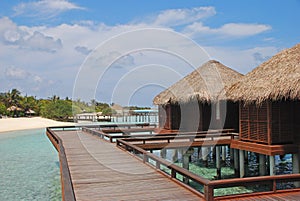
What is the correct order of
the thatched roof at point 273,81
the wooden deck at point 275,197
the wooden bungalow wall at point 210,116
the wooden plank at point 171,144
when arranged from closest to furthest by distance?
the wooden deck at point 275,197 < the thatched roof at point 273,81 < the wooden plank at point 171,144 < the wooden bungalow wall at point 210,116

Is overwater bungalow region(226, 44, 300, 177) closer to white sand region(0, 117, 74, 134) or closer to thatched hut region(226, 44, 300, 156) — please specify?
thatched hut region(226, 44, 300, 156)

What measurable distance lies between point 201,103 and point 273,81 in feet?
18.3

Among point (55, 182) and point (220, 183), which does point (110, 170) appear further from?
point (55, 182)

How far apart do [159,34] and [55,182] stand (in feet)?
24.4

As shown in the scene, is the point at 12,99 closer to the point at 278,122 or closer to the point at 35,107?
the point at 35,107

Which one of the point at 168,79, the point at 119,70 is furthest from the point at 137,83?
the point at 168,79

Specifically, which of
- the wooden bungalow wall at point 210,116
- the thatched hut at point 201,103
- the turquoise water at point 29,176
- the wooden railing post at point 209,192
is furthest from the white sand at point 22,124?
the wooden railing post at point 209,192

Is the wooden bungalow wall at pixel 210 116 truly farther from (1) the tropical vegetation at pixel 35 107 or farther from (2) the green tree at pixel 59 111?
(2) the green tree at pixel 59 111

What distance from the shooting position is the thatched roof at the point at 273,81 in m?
9.84

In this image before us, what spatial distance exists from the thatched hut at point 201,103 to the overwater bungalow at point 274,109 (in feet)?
12.0

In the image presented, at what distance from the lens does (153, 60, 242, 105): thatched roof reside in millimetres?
15219

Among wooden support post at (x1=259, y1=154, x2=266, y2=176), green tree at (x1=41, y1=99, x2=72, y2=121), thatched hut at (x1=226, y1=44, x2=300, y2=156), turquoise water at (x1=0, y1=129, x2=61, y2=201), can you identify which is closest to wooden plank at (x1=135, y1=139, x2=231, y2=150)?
thatched hut at (x1=226, y1=44, x2=300, y2=156)

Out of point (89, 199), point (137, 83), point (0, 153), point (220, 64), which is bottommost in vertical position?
point (0, 153)

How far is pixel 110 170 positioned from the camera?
7.89 m
